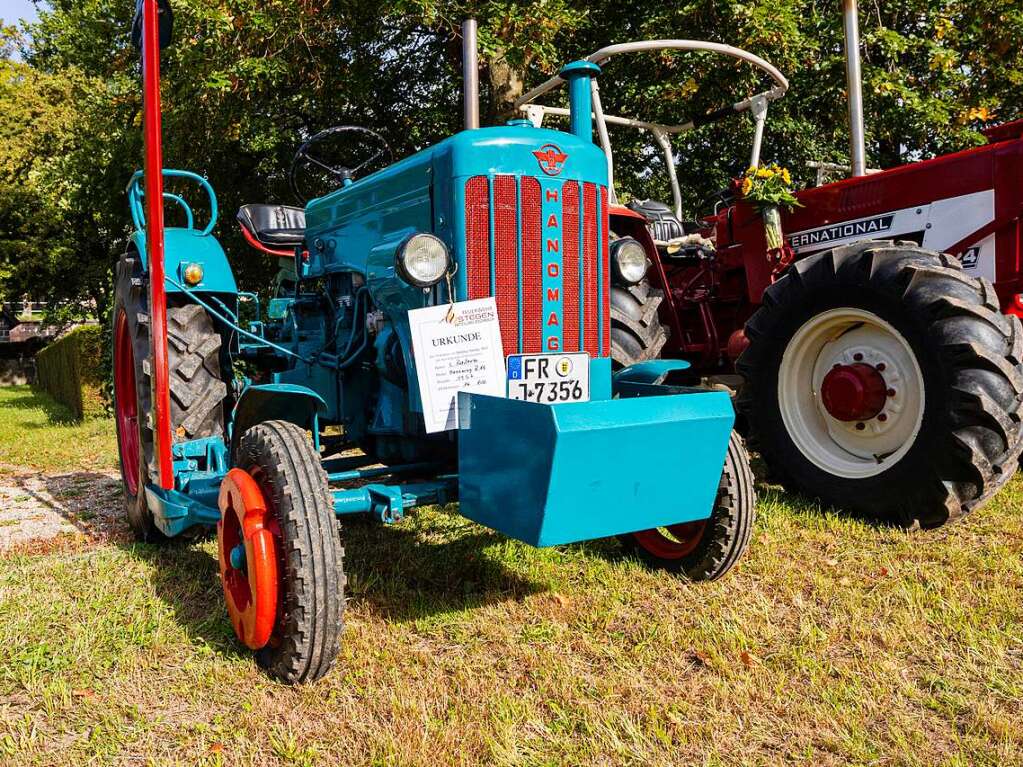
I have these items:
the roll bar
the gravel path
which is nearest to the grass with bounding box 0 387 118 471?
the gravel path

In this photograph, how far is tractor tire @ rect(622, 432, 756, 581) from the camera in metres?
2.98

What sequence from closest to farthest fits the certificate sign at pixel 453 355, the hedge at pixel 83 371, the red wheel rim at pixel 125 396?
the certificate sign at pixel 453 355 → the red wheel rim at pixel 125 396 → the hedge at pixel 83 371

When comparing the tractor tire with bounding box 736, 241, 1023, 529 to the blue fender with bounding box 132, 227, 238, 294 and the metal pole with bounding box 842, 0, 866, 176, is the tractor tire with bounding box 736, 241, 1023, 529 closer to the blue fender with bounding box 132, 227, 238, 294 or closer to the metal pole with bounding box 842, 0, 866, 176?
Result: the metal pole with bounding box 842, 0, 866, 176

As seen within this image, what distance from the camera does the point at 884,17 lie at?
1141 centimetres

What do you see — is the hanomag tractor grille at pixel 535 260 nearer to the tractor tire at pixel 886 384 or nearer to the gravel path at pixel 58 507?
the tractor tire at pixel 886 384

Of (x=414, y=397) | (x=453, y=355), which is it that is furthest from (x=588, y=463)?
(x=414, y=397)

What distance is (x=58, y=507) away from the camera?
5039 millimetres

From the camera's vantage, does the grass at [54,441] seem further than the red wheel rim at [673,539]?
Yes

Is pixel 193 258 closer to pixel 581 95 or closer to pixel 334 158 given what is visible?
pixel 581 95

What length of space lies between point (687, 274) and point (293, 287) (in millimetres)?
3160

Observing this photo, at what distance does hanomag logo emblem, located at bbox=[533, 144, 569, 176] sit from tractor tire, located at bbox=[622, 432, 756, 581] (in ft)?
3.69

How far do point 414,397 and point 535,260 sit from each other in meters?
0.63

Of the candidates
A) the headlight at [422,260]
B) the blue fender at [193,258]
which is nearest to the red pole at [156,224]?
the blue fender at [193,258]

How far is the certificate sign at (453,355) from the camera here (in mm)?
2598
